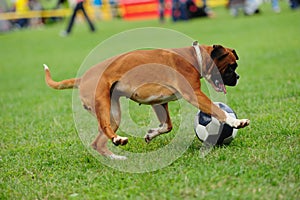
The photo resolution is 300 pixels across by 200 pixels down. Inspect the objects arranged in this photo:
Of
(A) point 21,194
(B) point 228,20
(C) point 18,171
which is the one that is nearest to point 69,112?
(C) point 18,171

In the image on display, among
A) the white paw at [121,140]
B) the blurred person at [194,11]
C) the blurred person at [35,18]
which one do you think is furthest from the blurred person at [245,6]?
the white paw at [121,140]

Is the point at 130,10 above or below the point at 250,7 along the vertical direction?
below

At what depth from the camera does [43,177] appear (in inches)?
195

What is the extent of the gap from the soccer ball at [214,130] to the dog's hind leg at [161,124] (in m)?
0.43

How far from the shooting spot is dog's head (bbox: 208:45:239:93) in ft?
17.5

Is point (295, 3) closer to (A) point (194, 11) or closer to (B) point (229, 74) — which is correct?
(A) point (194, 11)

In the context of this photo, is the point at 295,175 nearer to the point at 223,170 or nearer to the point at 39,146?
the point at 223,170

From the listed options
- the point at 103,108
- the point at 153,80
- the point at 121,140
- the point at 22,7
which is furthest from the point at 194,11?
the point at 121,140

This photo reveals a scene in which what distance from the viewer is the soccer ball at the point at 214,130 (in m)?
5.24

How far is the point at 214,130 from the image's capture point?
528 cm

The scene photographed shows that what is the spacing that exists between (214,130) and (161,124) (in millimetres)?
746

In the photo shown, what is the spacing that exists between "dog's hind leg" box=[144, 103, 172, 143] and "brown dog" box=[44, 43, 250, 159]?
37 centimetres

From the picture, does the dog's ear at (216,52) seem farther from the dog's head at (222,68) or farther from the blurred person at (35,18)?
the blurred person at (35,18)

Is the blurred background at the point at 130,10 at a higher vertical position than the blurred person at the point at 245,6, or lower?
lower
